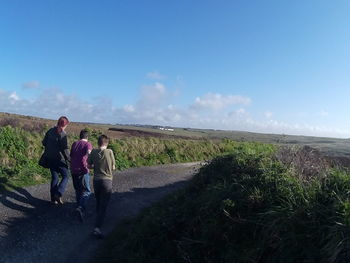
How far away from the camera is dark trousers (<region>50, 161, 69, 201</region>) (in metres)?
8.63

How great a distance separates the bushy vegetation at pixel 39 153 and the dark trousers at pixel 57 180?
1.70m

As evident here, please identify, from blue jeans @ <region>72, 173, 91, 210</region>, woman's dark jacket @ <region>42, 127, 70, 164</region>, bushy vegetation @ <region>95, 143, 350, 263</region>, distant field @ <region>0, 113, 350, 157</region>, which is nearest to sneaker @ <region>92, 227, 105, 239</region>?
bushy vegetation @ <region>95, 143, 350, 263</region>

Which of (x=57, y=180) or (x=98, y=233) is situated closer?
(x=98, y=233)

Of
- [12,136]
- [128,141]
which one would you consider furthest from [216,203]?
Result: [128,141]

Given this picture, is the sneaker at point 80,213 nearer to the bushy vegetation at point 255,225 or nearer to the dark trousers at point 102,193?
the dark trousers at point 102,193

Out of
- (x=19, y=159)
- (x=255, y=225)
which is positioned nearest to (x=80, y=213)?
(x=255, y=225)

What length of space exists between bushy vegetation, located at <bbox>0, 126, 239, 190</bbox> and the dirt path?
113 centimetres

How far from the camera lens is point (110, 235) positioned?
689cm

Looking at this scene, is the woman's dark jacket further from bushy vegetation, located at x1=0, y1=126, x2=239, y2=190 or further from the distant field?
the distant field

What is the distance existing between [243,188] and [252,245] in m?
1.03

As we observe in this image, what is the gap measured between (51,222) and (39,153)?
254 inches

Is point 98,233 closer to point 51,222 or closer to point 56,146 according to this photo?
point 51,222

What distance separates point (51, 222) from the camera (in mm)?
7480

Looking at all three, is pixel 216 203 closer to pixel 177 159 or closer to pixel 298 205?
pixel 298 205
